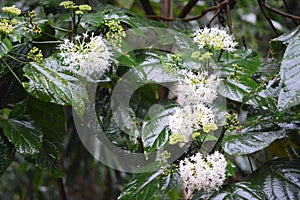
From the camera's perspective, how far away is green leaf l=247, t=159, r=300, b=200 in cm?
82

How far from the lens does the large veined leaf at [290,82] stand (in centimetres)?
64

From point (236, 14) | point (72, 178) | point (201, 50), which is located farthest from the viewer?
point (236, 14)

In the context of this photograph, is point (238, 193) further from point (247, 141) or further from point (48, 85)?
point (48, 85)

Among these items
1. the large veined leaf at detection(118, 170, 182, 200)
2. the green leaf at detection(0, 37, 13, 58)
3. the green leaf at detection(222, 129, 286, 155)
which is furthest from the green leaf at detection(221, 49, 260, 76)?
the green leaf at detection(0, 37, 13, 58)

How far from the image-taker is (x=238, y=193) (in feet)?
2.58

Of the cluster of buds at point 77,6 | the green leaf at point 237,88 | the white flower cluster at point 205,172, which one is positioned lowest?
the white flower cluster at point 205,172

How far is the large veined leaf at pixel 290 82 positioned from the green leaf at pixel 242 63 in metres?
0.21

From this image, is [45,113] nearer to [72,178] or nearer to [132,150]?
[132,150]

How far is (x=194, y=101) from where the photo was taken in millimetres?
803

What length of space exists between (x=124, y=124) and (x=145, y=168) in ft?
0.37

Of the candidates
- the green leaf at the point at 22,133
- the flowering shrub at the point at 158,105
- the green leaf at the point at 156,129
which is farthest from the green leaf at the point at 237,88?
the green leaf at the point at 22,133

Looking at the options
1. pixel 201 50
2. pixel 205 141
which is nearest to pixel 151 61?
pixel 201 50

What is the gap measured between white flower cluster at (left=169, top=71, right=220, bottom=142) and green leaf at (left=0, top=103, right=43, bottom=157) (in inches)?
12.6

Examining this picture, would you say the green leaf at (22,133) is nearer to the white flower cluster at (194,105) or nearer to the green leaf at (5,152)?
the green leaf at (5,152)
